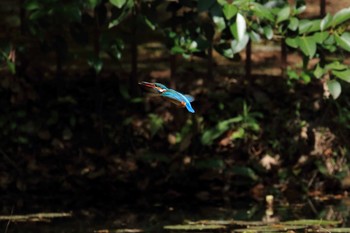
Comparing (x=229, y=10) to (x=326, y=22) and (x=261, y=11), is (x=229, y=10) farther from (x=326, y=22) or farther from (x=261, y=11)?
(x=326, y=22)

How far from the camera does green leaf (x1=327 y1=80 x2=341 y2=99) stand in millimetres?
6281

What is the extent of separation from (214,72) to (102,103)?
0.97 m

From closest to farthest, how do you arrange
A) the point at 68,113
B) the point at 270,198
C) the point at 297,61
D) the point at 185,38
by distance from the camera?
the point at 270,198 → the point at 185,38 → the point at 68,113 → the point at 297,61

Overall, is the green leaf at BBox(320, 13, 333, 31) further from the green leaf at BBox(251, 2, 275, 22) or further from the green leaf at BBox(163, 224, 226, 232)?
the green leaf at BBox(163, 224, 226, 232)

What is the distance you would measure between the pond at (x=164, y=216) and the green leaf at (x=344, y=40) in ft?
3.51

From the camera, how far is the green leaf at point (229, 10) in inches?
228

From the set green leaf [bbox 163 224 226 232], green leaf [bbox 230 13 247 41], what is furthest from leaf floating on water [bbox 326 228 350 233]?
green leaf [bbox 230 13 247 41]

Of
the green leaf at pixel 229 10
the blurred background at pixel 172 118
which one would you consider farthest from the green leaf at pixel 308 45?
the green leaf at pixel 229 10

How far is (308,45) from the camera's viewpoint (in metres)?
6.12

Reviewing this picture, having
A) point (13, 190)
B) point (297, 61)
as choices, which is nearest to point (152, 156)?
point (13, 190)

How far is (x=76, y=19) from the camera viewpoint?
20.0 ft

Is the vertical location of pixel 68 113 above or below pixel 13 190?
above

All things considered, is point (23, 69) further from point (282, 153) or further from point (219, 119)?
→ point (282, 153)

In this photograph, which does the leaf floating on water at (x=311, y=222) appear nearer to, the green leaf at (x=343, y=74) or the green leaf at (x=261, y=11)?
the green leaf at (x=343, y=74)
